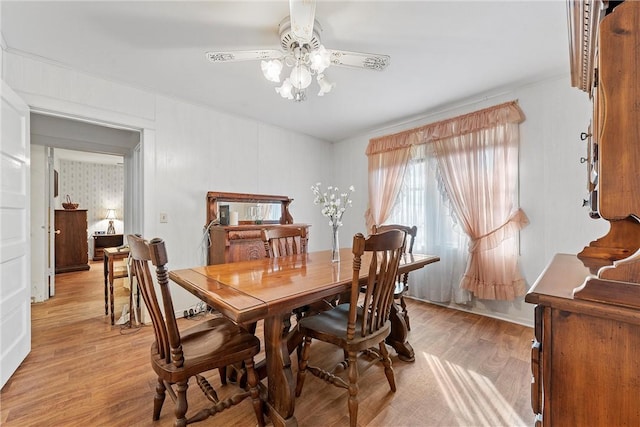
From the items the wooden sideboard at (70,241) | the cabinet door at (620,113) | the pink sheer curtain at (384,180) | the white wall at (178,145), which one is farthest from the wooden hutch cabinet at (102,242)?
the cabinet door at (620,113)

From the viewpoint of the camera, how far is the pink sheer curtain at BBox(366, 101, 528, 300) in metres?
2.73

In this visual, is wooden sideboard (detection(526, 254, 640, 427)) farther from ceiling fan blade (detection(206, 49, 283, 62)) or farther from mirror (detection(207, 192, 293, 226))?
mirror (detection(207, 192, 293, 226))

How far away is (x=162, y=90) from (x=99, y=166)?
5.56 m

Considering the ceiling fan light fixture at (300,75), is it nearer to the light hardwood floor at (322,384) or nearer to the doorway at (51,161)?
the light hardwood floor at (322,384)

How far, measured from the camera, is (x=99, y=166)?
6.71 m

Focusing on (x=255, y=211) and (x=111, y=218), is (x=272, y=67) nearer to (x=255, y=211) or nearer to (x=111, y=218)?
(x=255, y=211)

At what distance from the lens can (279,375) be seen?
138 centimetres

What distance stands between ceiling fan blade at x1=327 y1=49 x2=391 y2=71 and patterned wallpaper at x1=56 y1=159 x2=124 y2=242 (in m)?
7.48

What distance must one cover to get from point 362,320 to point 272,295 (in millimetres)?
623

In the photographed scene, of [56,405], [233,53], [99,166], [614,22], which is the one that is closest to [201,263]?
[56,405]

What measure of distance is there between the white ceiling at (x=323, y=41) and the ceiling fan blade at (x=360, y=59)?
29 cm

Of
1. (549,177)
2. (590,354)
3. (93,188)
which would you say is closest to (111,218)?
(93,188)

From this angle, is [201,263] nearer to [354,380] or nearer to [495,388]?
[354,380]

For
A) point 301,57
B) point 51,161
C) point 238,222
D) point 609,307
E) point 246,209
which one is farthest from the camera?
point 51,161
